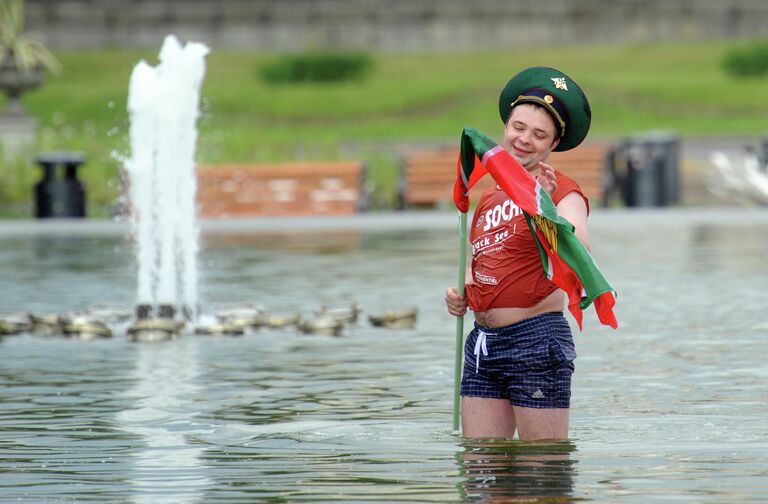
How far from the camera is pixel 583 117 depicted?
740 centimetres

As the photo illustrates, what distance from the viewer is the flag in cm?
725

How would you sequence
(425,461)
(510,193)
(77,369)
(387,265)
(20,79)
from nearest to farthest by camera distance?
(510,193) → (425,461) → (77,369) → (387,265) → (20,79)

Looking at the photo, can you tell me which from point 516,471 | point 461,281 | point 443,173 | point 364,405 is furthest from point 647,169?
point 516,471

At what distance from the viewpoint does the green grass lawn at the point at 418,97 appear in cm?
4472

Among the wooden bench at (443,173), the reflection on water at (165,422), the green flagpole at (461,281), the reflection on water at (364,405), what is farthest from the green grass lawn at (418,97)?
the green flagpole at (461,281)

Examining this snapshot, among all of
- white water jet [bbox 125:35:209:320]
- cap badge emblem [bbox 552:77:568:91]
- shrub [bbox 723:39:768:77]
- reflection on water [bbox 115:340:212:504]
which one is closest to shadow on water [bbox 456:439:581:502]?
reflection on water [bbox 115:340:212:504]

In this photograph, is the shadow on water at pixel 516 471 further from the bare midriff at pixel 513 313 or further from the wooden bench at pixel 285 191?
the wooden bench at pixel 285 191

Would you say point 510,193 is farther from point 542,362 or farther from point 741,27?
point 741,27

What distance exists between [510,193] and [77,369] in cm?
531

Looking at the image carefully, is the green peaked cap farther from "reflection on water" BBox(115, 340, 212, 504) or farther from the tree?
the tree

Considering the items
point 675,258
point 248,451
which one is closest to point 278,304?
point 675,258

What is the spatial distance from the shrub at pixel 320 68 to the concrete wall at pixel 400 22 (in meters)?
4.74

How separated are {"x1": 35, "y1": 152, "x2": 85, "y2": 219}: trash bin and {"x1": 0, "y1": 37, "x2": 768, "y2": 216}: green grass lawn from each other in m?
7.24

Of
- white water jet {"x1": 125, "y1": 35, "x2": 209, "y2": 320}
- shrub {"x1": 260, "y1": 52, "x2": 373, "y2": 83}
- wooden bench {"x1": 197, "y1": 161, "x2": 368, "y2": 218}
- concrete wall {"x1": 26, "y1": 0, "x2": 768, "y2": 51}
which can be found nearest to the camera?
white water jet {"x1": 125, "y1": 35, "x2": 209, "y2": 320}
